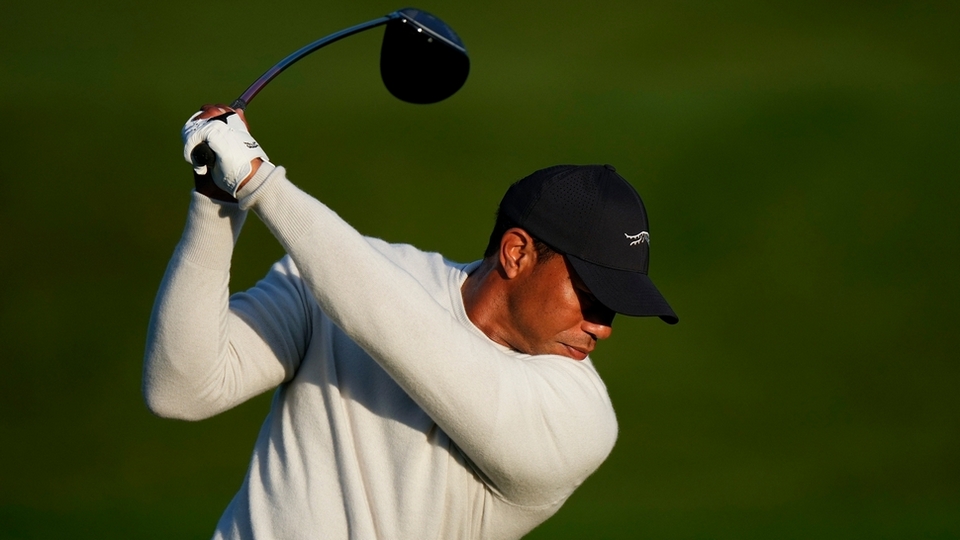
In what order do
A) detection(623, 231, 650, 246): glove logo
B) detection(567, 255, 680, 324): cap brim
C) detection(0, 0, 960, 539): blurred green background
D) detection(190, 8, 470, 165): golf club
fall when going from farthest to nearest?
detection(0, 0, 960, 539): blurred green background → detection(190, 8, 470, 165): golf club → detection(623, 231, 650, 246): glove logo → detection(567, 255, 680, 324): cap brim

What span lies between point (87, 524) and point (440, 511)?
4701mm

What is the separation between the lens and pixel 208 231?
2.13m

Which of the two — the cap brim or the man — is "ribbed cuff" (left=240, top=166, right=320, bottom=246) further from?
the cap brim

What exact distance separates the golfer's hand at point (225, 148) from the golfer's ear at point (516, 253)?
0.58m

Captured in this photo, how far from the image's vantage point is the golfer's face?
2.39 metres

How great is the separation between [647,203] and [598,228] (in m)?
5.03

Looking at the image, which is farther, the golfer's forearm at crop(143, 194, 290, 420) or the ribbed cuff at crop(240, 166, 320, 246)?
the golfer's forearm at crop(143, 194, 290, 420)

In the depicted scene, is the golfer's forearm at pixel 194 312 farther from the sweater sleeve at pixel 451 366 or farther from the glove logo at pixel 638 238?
the glove logo at pixel 638 238

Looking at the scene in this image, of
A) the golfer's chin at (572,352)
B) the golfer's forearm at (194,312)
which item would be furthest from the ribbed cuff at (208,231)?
the golfer's chin at (572,352)

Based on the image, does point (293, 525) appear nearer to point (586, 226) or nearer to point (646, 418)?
point (586, 226)

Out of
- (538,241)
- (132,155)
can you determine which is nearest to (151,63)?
(132,155)

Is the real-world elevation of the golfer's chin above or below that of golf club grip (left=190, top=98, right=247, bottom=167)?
below

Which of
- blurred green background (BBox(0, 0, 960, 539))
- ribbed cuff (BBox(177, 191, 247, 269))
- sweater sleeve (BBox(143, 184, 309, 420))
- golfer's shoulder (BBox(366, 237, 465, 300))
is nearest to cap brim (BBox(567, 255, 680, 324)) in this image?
golfer's shoulder (BBox(366, 237, 465, 300))

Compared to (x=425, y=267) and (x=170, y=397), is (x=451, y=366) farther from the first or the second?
(x=170, y=397)
